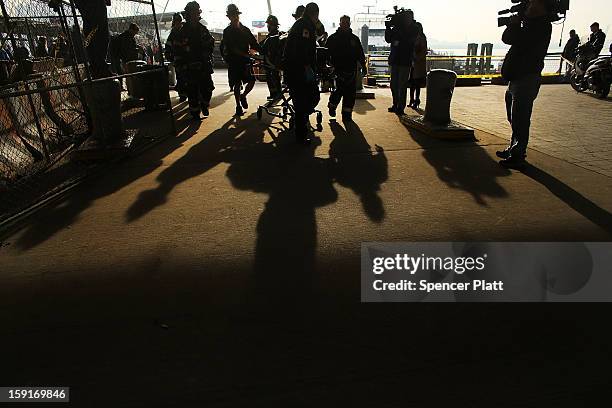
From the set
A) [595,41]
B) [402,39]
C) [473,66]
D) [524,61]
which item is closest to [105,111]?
[524,61]

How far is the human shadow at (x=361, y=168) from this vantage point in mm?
3633

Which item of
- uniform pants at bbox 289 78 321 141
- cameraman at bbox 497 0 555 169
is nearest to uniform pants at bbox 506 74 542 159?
cameraman at bbox 497 0 555 169

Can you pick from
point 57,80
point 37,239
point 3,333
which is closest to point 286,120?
point 57,80

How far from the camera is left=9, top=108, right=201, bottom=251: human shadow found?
3.21 metres

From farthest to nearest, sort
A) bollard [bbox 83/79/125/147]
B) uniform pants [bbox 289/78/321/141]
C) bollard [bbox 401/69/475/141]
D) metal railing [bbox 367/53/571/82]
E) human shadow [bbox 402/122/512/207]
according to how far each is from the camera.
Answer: metal railing [bbox 367/53/571/82]
bollard [bbox 401/69/475/141]
uniform pants [bbox 289/78/321/141]
bollard [bbox 83/79/125/147]
human shadow [bbox 402/122/512/207]

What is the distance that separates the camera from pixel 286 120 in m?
7.79

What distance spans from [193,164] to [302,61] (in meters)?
2.16

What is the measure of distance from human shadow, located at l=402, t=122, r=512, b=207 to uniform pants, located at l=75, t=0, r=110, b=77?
5023 mm

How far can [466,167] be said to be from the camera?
15.1ft

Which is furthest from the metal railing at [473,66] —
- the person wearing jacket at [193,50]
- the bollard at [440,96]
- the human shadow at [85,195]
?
the human shadow at [85,195]

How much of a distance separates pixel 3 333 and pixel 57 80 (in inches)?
224

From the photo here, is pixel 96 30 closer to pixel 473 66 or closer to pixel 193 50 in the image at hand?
pixel 193 50

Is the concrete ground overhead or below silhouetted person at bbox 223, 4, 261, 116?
below

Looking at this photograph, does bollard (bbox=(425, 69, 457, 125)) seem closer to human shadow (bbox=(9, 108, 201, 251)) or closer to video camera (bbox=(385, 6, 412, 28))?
video camera (bbox=(385, 6, 412, 28))
